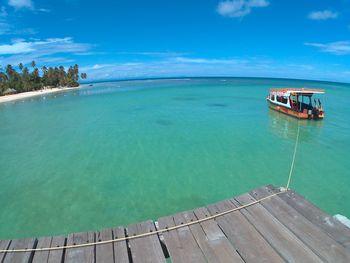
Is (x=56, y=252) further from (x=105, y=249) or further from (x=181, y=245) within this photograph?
A: (x=181, y=245)

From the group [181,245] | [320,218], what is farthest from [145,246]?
[320,218]

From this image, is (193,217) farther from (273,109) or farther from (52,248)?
(273,109)

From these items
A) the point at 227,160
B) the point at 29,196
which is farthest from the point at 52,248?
the point at 227,160

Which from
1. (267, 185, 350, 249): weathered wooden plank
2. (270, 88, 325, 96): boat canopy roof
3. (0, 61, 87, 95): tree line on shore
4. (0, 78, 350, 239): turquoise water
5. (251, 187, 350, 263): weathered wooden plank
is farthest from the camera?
(0, 61, 87, 95): tree line on shore

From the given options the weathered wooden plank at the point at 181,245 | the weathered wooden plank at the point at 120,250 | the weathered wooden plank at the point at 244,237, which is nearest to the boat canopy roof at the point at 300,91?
the weathered wooden plank at the point at 244,237

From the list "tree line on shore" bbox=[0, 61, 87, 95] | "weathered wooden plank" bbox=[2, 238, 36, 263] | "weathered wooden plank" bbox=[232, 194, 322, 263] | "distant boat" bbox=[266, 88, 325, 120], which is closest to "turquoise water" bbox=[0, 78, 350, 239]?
"distant boat" bbox=[266, 88, 325, 120]

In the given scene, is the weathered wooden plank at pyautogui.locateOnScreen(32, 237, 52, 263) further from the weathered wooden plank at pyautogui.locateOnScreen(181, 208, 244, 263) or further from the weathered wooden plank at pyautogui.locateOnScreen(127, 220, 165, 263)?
the weathered wooden plank at pyautogui.locateOnScreen(181, 208, 244, 263)

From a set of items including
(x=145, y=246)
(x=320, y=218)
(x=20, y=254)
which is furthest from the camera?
(x=320, y=218)
